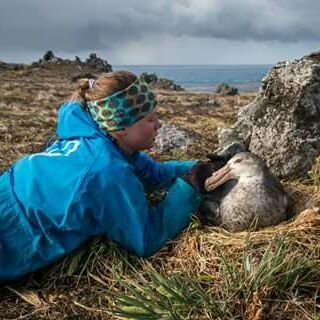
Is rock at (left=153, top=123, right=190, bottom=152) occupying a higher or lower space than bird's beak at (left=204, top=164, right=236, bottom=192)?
lower

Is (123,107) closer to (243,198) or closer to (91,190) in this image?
(91,190)

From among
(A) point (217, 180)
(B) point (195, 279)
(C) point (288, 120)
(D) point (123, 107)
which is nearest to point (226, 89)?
(C) point (288, 120)

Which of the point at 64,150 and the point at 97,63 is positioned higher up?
the point at 64,150

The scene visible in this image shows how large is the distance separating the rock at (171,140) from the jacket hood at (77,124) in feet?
14.3

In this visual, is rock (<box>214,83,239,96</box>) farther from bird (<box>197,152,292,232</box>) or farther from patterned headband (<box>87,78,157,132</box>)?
patterned headband (<box>87,78,157,132</box>)

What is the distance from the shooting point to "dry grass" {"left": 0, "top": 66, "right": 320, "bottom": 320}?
13.5 ft

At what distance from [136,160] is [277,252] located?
1.88 m

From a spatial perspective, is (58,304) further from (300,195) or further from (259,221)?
(300,195)

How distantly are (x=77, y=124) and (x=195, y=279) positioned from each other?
1535 mm

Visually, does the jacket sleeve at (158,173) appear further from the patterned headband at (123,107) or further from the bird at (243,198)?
the patterned headband at (123,107)

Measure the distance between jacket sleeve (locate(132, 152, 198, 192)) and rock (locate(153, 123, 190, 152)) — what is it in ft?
11.7

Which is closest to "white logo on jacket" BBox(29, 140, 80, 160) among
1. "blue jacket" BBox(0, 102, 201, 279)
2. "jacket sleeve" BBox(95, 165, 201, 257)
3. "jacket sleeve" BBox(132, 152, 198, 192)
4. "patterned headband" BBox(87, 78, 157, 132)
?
"blue jacket" BBox(0, 102, 201, 279)

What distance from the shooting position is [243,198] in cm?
516

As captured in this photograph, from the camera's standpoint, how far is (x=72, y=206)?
4.84 m
